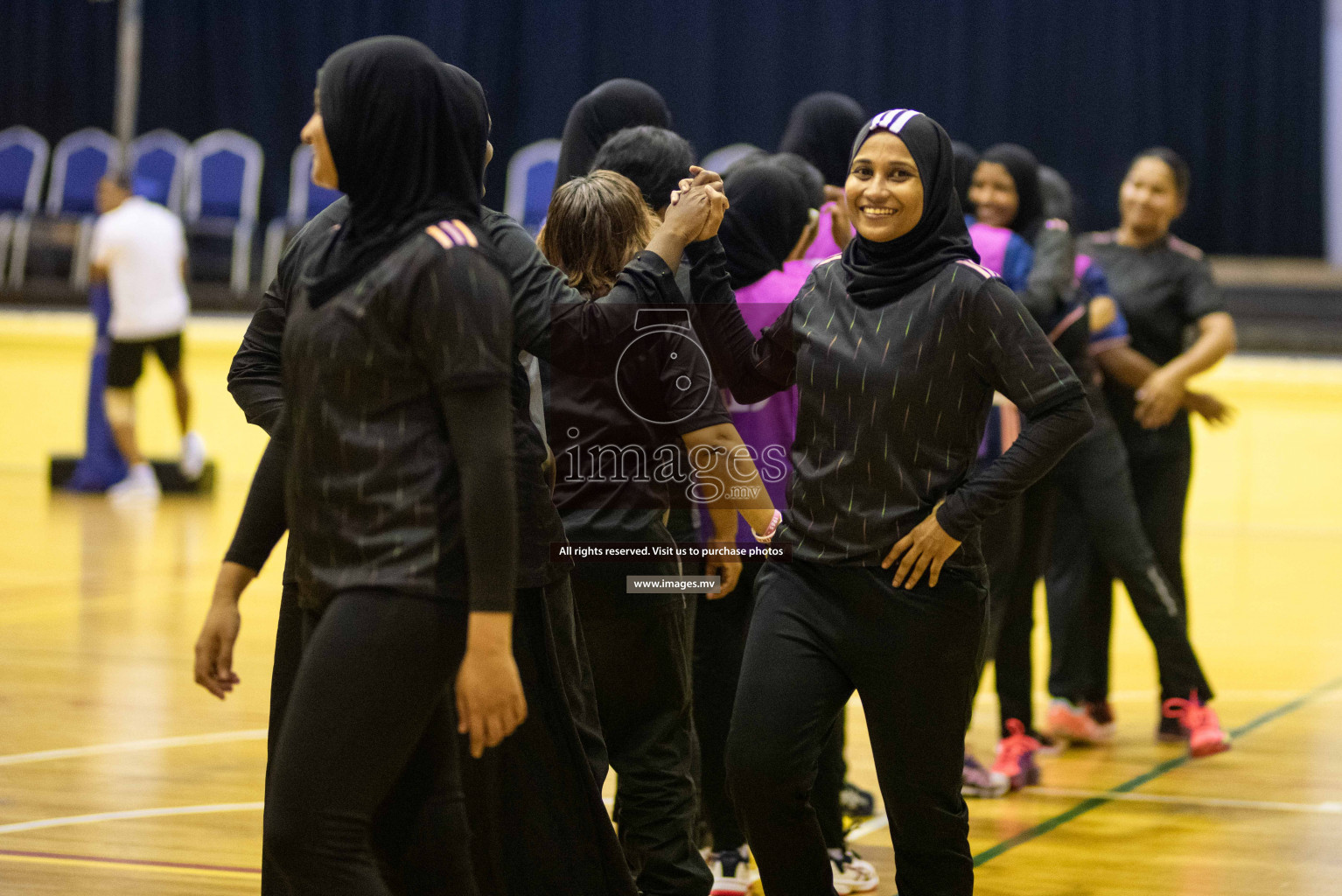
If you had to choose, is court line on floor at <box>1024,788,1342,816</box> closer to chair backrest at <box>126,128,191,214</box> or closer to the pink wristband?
the pink wristband

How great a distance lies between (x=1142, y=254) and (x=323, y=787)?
3401 mm

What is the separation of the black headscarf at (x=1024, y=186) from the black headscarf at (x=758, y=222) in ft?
3.92

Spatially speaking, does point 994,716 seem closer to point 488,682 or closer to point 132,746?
point 132,746

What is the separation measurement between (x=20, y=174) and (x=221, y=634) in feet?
34.9

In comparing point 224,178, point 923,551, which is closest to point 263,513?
point 923,551

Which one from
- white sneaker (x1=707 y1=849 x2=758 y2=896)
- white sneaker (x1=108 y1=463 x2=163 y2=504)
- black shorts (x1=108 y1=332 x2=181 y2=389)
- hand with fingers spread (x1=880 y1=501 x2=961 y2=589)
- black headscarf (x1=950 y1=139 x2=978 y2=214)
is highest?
black headscarf (x1=950 y1=139 x2=978 y2=214)

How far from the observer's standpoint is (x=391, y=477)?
2016 millimetres

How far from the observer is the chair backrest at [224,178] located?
11.5 metres

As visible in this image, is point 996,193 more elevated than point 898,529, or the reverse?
point 996,193

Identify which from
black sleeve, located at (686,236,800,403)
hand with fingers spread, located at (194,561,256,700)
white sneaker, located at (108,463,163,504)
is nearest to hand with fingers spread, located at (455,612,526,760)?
hand with fingers spread, located at (194,561,256,700)

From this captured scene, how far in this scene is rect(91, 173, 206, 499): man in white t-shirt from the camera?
8.83 meters

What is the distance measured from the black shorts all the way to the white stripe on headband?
6.98 meters

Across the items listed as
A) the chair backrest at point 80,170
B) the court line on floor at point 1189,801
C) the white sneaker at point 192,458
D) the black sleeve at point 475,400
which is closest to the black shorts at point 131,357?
the white sneaker at point 192,458

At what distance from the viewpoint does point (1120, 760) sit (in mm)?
4340
